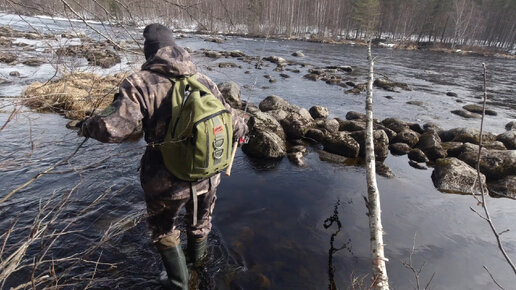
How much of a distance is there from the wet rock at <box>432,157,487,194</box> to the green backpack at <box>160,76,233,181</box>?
5642 millimetres

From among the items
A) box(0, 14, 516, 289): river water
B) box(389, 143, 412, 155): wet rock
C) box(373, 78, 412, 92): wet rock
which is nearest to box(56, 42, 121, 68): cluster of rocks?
box(0, 14, 516, 289): river water

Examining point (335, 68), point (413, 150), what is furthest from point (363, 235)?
point (335, 68)

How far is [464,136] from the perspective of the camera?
332 inches

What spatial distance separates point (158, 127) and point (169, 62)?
1.75ft

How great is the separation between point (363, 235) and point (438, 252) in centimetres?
109

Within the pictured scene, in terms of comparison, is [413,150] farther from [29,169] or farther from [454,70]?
[454,70]

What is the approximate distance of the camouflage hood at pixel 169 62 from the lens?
2.21 m

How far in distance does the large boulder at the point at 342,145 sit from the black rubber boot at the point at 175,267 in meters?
5.27

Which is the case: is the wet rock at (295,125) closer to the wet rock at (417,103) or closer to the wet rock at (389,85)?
the wet rock at (417,103)

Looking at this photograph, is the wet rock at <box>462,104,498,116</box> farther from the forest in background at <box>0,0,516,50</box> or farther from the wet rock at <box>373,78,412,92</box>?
the forest in background at <box>0,0,516,50</box>

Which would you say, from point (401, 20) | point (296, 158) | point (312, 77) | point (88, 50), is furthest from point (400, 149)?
point (401, 20)

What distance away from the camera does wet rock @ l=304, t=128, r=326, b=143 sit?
776 centimetres

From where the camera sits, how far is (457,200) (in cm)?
563

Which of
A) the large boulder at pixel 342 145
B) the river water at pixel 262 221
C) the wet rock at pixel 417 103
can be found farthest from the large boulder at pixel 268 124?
the wet rock at pixel 417 103
